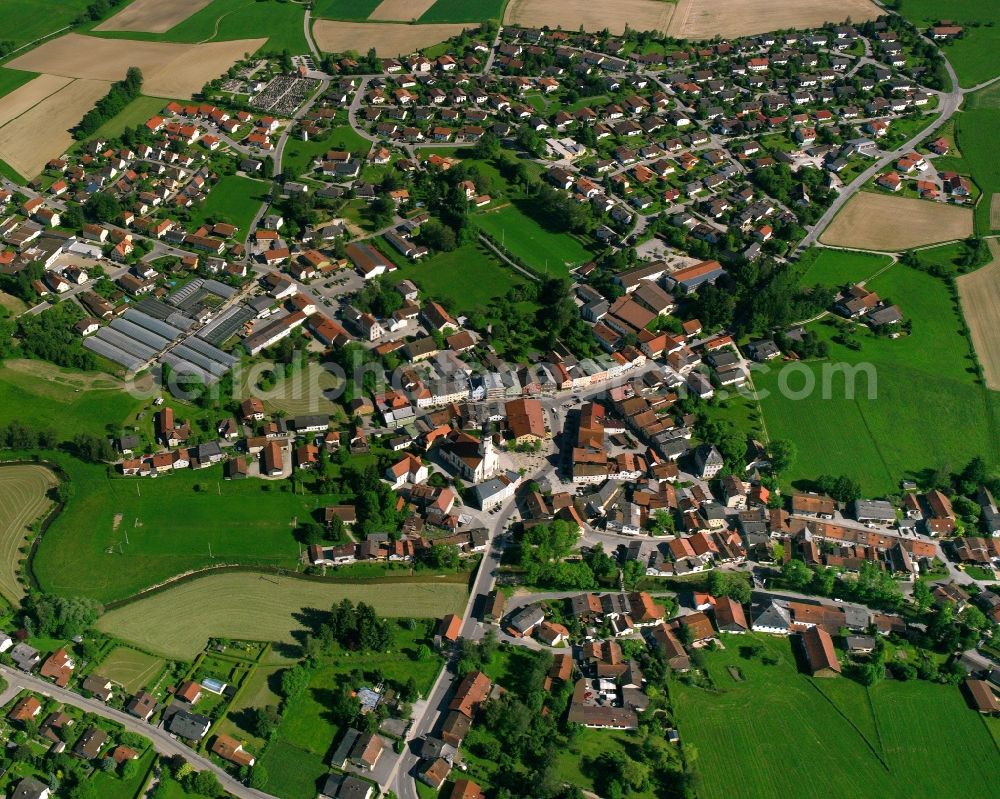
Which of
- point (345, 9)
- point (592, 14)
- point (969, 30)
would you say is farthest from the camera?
point (345, 9)

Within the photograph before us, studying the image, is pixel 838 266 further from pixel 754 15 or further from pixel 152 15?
pixel 152 15

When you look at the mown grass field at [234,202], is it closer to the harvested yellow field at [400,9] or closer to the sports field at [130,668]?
the sports field at [130,668]

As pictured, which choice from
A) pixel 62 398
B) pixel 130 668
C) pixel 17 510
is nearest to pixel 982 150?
pixel 62 398

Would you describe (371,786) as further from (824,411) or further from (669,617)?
(824,411)

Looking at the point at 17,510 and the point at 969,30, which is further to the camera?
the point at 969,30

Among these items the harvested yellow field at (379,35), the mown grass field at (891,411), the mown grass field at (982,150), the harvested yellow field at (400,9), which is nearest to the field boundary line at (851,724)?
the mown grass field at (891,411)

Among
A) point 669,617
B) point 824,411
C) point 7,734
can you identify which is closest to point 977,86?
point 824,411

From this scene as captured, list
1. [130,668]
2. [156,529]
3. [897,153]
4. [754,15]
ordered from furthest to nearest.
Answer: [754,15] < [897,153] < [156,529] < [130,668]
